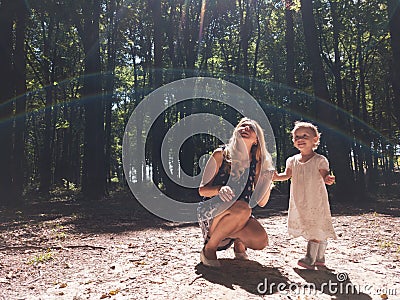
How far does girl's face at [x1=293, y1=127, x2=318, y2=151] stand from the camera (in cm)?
431

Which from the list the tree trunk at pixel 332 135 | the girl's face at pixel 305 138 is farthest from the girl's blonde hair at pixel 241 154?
the tree trunk at pixel 332 135

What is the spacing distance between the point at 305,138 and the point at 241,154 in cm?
75

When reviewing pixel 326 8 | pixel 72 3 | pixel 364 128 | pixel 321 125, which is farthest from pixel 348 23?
pixel 72 3

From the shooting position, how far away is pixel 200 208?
4.44m

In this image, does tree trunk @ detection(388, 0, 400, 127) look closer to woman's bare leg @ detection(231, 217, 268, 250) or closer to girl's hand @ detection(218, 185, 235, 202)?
woman's bare leg @ detection(231, 217, 268, 250)

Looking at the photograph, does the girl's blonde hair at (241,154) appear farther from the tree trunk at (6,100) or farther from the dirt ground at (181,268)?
the tree trunk at (6,100)

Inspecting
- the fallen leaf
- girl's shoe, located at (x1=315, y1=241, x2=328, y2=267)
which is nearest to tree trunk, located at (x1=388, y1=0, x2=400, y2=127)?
girl's shoe, located at (x1=315, y1=241, x2=328, y2=267)

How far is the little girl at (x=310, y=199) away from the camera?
421cm

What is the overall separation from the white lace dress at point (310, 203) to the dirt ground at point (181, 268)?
1.41 ft

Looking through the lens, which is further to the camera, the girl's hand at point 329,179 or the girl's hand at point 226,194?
the girl's hand at point 329,179

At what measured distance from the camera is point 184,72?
77.0 feet

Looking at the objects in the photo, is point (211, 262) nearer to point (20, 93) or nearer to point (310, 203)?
point (310, 203)

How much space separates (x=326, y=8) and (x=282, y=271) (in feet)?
72.5

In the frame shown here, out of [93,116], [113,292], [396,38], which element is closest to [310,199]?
[113,292]
